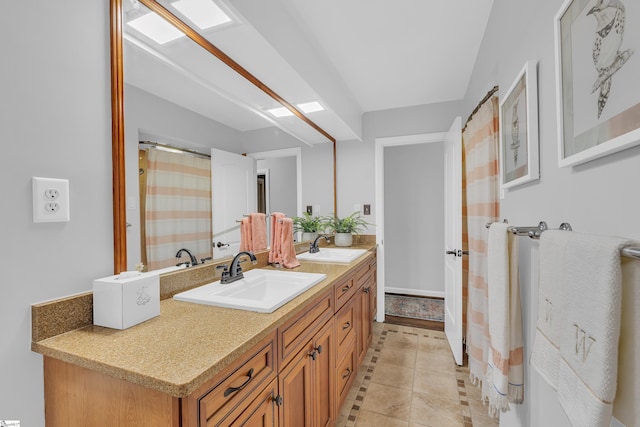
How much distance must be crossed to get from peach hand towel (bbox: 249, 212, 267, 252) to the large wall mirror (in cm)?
31

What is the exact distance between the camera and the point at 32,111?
738mm

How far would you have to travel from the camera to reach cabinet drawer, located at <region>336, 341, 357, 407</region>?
5.35 ft

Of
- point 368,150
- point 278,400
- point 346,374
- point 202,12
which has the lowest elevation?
point 346,374

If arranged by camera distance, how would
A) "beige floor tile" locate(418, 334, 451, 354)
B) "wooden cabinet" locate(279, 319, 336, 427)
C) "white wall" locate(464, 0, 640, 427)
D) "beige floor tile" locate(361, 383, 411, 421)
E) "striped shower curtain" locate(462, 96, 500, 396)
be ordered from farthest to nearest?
"beige floor tile" locate(418, 334, 451, 354) → "beige floor tile" locate(361, 383, 411, 421) → "striped shower curtain" locate(462, 96, 500, 396) → "wooden cabinet" locate(279, 319, 336, 427) → "white wall" locate(464, 0, 640, 427)

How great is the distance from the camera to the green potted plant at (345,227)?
2951 millimetres

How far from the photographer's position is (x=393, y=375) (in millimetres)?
2109

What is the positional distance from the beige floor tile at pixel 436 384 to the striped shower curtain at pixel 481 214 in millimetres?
271

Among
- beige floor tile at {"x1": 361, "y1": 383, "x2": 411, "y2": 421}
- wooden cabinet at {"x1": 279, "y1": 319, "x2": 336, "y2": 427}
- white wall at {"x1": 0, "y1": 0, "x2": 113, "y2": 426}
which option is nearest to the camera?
white wall at {"x1": 0, "y1": 0, "x2": 113, "y2": 426}

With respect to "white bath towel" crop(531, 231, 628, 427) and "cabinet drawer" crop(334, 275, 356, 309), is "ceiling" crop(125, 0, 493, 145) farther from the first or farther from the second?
"white bath towel" crop(531, 231, 628, 427)

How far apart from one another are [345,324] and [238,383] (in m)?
1.08

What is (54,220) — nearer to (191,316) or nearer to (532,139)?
(191,316)

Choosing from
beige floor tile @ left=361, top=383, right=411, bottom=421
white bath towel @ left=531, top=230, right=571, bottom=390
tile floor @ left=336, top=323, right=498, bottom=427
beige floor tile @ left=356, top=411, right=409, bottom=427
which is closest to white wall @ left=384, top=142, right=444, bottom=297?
tile floor @ left=336, top=323, right=498, bottom=427

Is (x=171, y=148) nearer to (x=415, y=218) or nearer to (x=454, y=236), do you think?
(x=454, y=236)

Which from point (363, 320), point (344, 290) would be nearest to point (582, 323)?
point (344, 290)
